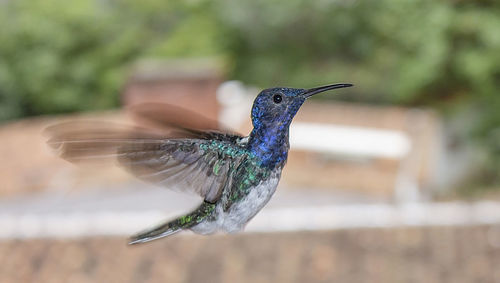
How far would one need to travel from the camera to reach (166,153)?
62 centimetres

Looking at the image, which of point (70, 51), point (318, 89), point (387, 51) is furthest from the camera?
point (70, 51)

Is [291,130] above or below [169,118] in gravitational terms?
below

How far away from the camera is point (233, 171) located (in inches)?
22.9

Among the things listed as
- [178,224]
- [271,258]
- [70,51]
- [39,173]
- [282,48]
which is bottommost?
[271,258]

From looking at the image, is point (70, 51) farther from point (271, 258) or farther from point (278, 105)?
point (278, 105)

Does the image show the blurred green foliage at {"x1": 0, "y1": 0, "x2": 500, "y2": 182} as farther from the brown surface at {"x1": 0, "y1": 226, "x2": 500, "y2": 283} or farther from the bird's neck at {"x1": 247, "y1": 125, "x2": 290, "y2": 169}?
the bird's neck at {"x1": 247, "y1": 125, "x2": 290, "y2": 169}

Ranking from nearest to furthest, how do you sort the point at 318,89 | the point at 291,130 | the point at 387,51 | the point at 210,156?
the point at 318,89 → the point at 210,156 → the point at 291,130 → the point at 387,51

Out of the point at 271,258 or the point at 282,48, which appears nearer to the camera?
the point at 271,258

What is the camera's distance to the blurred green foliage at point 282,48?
356 inches

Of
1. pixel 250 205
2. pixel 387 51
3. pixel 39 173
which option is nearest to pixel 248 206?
pixel 250 205

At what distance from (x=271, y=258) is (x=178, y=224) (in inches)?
172

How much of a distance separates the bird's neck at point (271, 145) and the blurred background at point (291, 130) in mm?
136

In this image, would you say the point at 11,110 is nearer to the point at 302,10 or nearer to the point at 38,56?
the point at 38,56

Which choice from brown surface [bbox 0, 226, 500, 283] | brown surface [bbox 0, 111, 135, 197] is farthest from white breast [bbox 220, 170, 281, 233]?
brown surface [bbox 0, 111, 135, 197]
